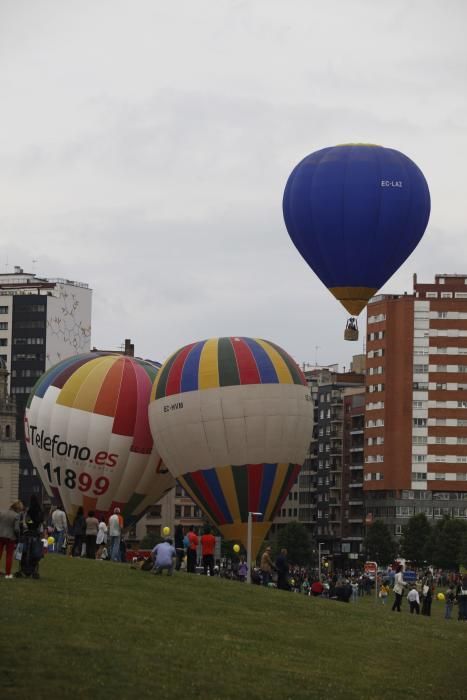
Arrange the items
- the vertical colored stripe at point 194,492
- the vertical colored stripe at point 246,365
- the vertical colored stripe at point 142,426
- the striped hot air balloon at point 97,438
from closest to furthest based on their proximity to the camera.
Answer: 1. the vertical colored stripe at point 246,365
2. the vertical colored stripe at point 194,492
3. the striped hot air balloon at point 97,438
4. the vertical colored stripe at point 142,426

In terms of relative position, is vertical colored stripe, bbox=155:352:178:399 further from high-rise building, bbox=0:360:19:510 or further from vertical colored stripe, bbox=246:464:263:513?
high-rise building, bbox=0:360:19:510

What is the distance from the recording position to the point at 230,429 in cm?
8194

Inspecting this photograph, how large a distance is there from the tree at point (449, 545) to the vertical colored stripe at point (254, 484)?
83396 millimetres

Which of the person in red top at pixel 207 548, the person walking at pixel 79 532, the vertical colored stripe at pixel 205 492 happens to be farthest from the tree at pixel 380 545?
the person walking at pixel 79 532

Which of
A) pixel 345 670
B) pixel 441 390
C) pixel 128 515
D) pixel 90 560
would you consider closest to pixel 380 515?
pixel 441 390

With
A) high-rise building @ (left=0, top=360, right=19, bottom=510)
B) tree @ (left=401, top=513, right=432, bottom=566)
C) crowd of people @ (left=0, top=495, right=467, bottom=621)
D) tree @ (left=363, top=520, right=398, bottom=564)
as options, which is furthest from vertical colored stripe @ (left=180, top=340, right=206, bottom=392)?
tree @ (left=363, top=520, right=398, bottom=564)

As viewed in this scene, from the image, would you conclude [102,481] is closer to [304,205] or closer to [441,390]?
[304,205]

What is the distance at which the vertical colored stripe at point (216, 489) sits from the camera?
270ft

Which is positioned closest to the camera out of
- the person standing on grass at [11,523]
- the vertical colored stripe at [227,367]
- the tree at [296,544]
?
the person standing on grass at [11,523]

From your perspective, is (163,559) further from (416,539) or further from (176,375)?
(416,539)

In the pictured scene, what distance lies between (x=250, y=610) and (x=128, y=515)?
141ft

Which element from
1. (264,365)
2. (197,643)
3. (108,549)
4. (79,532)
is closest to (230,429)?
(264,365)

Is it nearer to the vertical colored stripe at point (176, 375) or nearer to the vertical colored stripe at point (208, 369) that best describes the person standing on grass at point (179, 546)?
the vertical colored stripe at point (208, 369)

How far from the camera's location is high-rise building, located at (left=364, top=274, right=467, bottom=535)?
629ft
